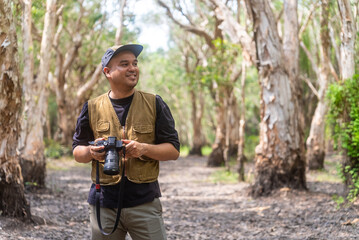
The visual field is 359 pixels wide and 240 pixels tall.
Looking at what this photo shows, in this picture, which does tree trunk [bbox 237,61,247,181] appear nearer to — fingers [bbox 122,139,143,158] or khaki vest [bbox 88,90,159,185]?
khaki vest [bbox 88,90,159,185]

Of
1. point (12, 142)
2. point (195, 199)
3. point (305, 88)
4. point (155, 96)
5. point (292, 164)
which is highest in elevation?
point (305, 88)

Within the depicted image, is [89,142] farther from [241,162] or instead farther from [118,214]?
[241,162]

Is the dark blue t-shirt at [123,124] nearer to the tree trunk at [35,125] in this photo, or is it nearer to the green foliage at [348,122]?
the green foliage at [348,122]

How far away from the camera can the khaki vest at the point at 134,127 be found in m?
3.03

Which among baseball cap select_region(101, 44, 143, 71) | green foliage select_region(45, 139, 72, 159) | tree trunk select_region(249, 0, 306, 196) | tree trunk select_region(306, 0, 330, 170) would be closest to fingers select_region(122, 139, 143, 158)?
baseball cap select_region(101, 44, 143, 71)

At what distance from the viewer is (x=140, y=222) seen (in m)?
2.98

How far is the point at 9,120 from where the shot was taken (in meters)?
6.20

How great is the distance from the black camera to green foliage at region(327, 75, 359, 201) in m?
5.27

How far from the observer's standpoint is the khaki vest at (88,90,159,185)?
119 inches

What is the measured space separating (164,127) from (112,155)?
0.46 meters

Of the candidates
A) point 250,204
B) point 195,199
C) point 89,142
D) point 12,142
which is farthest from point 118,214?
point 195,199

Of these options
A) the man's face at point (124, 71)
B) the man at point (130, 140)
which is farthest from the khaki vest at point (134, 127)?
the man's face at point (124, 71)

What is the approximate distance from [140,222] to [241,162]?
10739mm

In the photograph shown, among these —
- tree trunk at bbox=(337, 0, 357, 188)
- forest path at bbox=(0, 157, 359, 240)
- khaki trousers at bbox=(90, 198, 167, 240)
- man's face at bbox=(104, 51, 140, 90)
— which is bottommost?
forest path at bbox=(0, 157, 359, 240)
